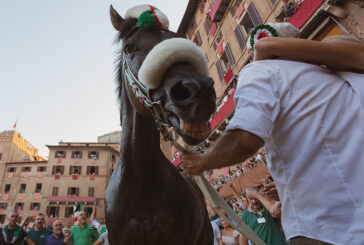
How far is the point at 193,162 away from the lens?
1.02 metres

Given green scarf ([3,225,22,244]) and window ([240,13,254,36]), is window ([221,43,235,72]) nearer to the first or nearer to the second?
window ([240,13,254,36])

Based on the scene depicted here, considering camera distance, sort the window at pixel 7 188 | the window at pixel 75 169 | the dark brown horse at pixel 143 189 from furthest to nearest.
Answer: the window at pixel 75 169 < the window at pixel 7 188 < the dark brown horse at pixel 143 189

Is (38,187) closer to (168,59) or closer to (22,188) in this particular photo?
(22,188)

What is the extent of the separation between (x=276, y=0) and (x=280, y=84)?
12.8 meters

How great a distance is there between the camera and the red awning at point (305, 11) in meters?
6.85

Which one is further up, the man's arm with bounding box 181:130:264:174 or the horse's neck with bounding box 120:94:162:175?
the horse's neck with bounding box 120:94:162:175

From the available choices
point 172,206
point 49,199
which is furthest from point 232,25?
point 49,199

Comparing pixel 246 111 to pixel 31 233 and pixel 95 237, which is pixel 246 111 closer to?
pixel 95 237

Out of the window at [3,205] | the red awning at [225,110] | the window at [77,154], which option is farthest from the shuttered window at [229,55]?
the window at [3,205]

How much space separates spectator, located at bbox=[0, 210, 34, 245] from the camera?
561 centimetres

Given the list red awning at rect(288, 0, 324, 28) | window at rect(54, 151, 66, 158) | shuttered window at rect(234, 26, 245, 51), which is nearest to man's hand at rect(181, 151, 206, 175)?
red awning at rect(288, 0, 324, 28)

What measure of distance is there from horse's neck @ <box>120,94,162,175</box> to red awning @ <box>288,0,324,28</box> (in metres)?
7.39

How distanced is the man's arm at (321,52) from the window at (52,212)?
40826mm

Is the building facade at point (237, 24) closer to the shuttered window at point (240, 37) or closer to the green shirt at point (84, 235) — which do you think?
the shuttered window at point (240, 37)
